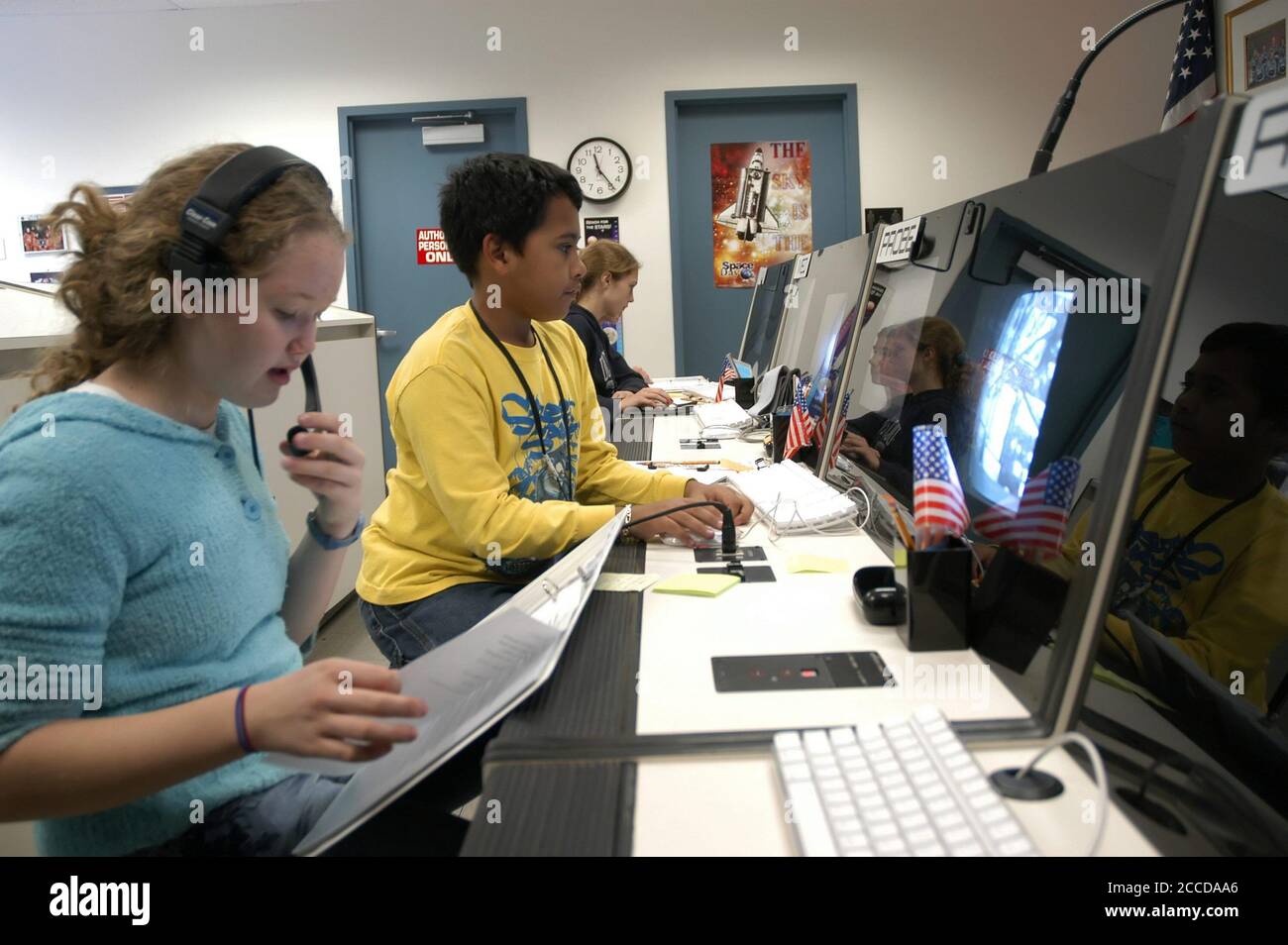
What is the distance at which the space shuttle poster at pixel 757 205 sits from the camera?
4.85 metres

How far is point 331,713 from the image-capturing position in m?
0.69

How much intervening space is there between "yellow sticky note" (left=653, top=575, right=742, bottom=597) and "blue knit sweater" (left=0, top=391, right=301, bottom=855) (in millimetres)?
462

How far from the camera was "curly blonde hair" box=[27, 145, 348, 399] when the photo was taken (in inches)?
33.0

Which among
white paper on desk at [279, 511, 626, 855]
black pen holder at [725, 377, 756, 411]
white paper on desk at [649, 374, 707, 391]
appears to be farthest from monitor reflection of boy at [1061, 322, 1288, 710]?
white paper on desk at [649, 374, 707, 391]

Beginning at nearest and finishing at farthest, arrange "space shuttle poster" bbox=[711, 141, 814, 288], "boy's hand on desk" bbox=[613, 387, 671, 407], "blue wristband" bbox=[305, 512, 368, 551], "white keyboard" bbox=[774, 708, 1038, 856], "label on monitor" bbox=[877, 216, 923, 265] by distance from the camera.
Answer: "white keyboard" bbox=[774, 708, 1038, 856] < "blue wristband" bbox=[305, 512, 368, 551] < "label on monitor" bbox=[877, 216, 923, 265] < "boy's hand on desk" bbox=[613, 387, 671, 407] < "space shuttle poster" bbox=[711, 141, 814, 288]

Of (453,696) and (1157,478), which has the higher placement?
(1157,478)

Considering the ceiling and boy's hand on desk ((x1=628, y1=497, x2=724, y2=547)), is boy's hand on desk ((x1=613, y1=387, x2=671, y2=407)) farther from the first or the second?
the ceiling

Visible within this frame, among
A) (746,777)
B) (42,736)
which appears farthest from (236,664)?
(746,777)

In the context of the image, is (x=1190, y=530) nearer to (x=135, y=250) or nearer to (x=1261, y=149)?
(x=1261, y=149)

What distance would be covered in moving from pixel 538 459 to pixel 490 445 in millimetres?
162

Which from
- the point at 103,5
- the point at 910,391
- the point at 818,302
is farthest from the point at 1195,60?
the point at 103,5

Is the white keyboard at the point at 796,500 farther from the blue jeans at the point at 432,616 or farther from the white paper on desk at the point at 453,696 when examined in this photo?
the white paper on desk at the point at 453,696

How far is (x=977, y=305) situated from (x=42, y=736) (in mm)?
1118
